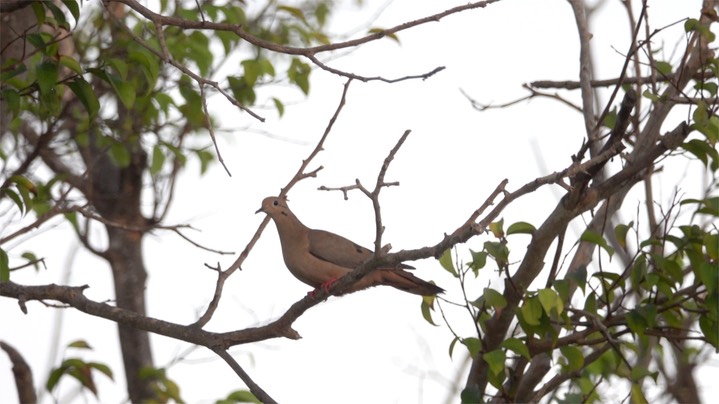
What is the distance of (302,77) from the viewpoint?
6031 mm

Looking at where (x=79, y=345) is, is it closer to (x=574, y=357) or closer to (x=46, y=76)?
(x=46, y=76)

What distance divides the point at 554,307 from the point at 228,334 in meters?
1.18

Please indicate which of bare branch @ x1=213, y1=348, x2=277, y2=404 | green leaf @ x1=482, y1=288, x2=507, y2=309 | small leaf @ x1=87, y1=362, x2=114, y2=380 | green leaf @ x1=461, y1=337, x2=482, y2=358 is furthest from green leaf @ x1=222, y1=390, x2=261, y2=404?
green leaf @ x1=482, y1=288, x2=507, y2=309

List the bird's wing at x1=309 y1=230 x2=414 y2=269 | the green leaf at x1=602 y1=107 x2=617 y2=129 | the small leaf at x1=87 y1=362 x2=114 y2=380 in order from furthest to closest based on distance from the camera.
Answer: the bird's wing at x1=309 y1=230 x2=414 y2=269, the small leaf at x1=87 y1=362 x2=114 y2=380, the green leaf at x1=602 y1=107 x2=617 y2=129

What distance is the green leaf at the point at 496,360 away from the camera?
3.63 metres

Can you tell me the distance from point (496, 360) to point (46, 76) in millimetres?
1903

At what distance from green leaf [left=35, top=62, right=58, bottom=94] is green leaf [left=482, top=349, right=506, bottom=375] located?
1.83 m

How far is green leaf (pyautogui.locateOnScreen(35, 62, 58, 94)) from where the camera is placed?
12.4ft

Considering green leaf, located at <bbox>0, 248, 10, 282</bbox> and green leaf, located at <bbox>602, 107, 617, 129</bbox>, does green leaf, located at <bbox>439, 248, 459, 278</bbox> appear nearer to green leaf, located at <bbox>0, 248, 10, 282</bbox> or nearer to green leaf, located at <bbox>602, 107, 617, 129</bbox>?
green leaf, located at <bbox>602, 107, 617, 129</bbox>

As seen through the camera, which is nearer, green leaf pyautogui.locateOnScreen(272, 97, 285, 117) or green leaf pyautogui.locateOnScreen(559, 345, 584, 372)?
green leaf pyautogui.locateOnScreen(559, 345, 584, 372)

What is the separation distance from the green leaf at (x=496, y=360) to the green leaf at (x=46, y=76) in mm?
1834

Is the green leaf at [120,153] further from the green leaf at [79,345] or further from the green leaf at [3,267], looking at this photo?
the green leaf at [3,267]

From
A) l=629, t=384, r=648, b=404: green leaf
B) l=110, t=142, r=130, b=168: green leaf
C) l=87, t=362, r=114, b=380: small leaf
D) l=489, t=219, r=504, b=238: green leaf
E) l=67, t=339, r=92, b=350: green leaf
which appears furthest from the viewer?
l=110, t=142, r=130, b=168: green leaf

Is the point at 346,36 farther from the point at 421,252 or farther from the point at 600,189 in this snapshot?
the point at 421,252
